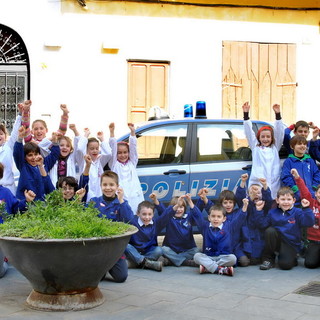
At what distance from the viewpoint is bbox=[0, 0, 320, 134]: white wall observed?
12266 millimetres

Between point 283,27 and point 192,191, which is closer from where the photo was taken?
point 192,191

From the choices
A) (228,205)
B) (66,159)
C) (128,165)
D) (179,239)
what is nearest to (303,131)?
(228,205)

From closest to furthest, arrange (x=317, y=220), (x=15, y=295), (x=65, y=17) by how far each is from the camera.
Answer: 1. (x=15, y=295)
2. (x=317, y=220)
3. (x=65, y=17)

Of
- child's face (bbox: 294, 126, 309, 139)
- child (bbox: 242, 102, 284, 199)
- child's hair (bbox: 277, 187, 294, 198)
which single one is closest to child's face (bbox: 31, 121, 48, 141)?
child (bbox: 242, 102, 284, 199)

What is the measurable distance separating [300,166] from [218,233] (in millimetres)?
1493

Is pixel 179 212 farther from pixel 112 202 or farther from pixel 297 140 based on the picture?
pixel 297 140

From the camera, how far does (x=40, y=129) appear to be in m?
7.79

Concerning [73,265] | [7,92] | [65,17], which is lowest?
[73,265]

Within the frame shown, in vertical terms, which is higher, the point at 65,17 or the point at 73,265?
the point at 65,17

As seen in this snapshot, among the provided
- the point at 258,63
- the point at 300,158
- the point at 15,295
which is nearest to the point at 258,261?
the point at 300,158

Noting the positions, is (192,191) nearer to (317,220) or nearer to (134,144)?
(134,144)

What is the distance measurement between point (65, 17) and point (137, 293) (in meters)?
7.79

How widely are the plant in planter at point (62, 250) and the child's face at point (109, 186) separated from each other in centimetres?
122

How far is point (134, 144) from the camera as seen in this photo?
7594 millimetres
